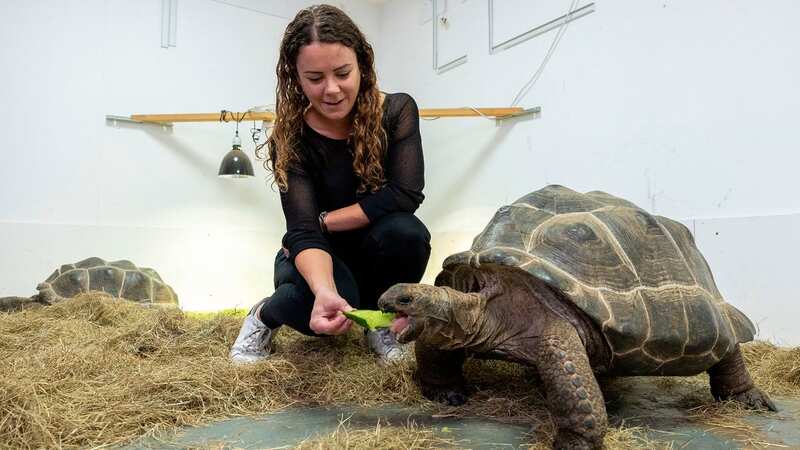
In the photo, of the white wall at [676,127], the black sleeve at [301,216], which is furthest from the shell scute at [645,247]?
the white wall at [676,127]

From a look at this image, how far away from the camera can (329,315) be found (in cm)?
227

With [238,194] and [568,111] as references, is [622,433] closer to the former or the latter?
[568,111]

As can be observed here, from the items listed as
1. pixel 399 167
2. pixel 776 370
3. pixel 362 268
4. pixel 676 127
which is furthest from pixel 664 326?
pixel 676 127

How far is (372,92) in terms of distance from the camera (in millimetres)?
2820

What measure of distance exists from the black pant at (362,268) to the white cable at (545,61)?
328cm

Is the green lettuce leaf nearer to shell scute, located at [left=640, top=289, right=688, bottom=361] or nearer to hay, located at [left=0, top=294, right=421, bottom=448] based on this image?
hay, located at [left=0, top=294, right=421, bottom=448]

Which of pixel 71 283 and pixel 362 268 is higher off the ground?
pixel 362 268

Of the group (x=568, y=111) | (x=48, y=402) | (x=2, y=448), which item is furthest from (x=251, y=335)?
(x=568, y=111)

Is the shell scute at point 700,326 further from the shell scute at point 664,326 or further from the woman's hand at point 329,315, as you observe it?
the woman's hand at point 329,315

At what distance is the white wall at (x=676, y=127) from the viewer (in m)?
3.82

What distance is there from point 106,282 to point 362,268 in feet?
11.9

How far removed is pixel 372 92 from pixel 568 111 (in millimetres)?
3103

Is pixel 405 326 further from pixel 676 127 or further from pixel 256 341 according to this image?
pixel 676 127

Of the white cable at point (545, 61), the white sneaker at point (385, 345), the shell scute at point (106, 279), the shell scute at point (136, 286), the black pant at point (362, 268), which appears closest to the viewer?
the black pant at point (362, 268)
